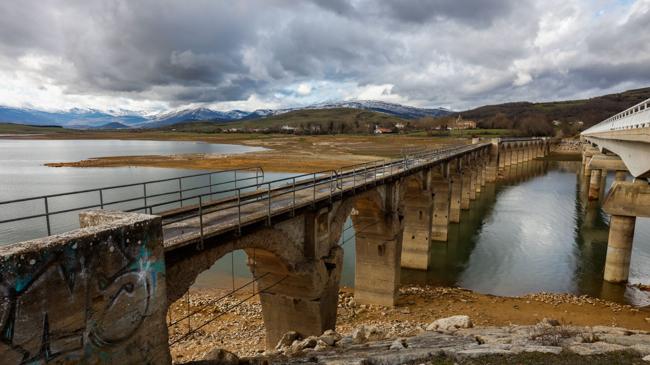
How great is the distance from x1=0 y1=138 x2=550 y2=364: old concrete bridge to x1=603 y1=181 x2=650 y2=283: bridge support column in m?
13.5

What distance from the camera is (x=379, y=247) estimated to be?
2184cm

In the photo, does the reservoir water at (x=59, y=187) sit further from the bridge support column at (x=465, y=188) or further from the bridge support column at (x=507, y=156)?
the bridge support column at (x=507, y=156)

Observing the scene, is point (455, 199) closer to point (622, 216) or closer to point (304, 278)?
point (622, 216)

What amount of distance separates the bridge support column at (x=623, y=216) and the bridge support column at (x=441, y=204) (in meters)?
12.4

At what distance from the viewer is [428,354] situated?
31.2ft

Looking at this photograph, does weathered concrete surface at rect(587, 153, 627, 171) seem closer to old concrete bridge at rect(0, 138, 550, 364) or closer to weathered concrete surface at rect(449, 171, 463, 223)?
weathered concrete surface at rect(449, 171, 463, 223)

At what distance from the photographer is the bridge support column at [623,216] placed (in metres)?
22.6

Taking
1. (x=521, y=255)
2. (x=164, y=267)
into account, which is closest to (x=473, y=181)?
(x=521, y=255)

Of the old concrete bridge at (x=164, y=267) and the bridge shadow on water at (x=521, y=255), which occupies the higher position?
the old concrete bridge at (x=164, y=267)

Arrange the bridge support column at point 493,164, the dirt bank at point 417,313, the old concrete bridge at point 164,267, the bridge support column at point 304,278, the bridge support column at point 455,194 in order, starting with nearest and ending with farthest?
the old concrete bridge at point 164,267 → the bridge support column at point 304,278 → the dirt bank at point 417,313 → the bridge support column at point 455,194 → the bridge support column at point 493,164

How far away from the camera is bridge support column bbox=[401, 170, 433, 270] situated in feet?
92.4

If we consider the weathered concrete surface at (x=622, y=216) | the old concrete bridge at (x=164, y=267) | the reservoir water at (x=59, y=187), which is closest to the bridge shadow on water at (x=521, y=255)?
the weathered concrete surface at (x=622, y=216)

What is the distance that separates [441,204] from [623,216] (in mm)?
13413

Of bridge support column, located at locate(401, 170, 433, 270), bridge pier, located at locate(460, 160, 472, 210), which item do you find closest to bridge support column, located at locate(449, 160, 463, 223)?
bridge pier, located at locate(460, 160, 472, 210)
